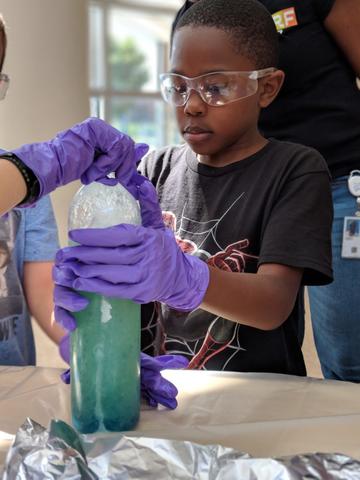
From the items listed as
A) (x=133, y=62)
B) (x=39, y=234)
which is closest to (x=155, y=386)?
(x=39, y=234)

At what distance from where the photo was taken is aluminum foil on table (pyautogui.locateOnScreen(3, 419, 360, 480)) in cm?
61

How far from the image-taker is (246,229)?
129 cm

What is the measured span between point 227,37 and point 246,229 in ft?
1.29

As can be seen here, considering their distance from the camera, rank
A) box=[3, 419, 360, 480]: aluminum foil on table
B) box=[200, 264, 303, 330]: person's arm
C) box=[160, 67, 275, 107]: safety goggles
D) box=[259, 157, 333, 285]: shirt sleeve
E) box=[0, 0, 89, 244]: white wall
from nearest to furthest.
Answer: box=[3, 419, 360, 480]: aluminum foil on table < box=[200, 264, 303, 330]: person's arm < box=[259, 157, 333, 285]: shirt sleeve < box=[160, 67, 275, 107]: safety goggles < box=[0, 0, 89, 244]: white wall

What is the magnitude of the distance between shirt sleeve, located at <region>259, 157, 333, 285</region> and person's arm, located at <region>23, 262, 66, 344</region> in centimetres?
62

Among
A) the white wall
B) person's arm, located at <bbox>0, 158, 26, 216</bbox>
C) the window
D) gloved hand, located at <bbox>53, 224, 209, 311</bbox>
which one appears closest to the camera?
gloved hand, located at <bbox>53, 224, 209, 311</bbox>

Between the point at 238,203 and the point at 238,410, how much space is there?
1.74ft

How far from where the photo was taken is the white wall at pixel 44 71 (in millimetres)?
3096

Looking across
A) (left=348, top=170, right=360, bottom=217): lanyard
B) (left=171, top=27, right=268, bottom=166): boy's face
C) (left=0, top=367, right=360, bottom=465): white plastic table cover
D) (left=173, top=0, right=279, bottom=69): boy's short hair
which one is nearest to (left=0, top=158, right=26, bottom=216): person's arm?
(left=0, top=367, right=360, bottom=465): white plastic table cover

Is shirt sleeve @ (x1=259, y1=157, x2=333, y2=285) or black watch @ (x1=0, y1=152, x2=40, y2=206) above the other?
black watch @ (x1=0, y1=152, x2=40, y2=206)

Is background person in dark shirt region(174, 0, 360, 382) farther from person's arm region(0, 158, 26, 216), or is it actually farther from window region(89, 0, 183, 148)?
window region(89, 0, 183, 148)

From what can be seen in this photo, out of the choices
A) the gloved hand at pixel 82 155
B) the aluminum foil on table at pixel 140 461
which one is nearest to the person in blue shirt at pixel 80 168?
the gloved hand at pixel 82 155

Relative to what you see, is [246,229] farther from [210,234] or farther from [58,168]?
[58,168]

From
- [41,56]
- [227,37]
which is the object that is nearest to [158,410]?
[227,37]
